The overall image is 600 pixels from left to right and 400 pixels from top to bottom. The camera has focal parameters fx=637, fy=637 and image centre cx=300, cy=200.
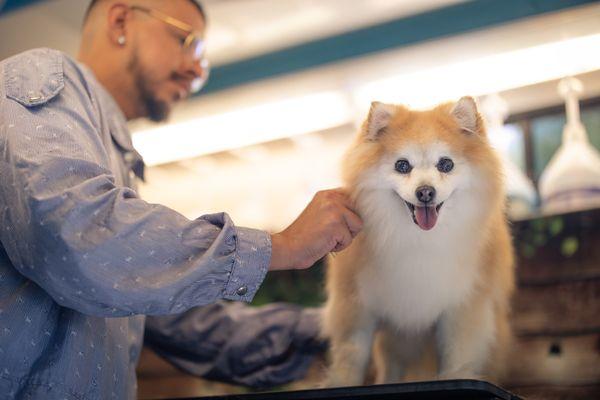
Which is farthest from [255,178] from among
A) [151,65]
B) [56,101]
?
[56,101]

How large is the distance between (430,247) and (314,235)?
0.28 metres

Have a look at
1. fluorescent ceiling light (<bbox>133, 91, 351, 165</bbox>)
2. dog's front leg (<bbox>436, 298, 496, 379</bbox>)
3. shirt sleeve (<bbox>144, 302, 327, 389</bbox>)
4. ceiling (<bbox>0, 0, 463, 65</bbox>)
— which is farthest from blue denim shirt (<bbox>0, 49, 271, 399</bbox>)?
ceiling (<bbox>0, 0, 463, 65</bbox>)

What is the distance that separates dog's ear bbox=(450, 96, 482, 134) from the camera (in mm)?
1277

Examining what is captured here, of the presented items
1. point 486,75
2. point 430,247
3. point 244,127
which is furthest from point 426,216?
point 244,127

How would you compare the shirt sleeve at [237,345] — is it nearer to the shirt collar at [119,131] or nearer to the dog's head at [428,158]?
the shirt collar at [119,131]

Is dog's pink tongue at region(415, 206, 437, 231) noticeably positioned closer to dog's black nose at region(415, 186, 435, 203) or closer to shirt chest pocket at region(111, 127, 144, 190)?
dog's black nose at region(415, 186, 435, 203)

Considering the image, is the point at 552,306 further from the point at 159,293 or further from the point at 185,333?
the point at 159,293

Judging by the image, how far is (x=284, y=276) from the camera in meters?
2.07

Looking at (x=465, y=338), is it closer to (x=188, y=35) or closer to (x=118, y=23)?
(x=188, y=35)

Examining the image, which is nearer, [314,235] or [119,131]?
[314,235]

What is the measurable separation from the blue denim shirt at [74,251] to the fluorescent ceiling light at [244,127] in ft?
2.24

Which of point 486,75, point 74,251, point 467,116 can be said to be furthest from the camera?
point 486,75

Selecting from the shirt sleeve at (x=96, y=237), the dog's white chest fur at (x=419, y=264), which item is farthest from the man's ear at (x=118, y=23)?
the dog's white chest fur at (x=419, y=264)

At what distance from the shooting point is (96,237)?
3.22ft
